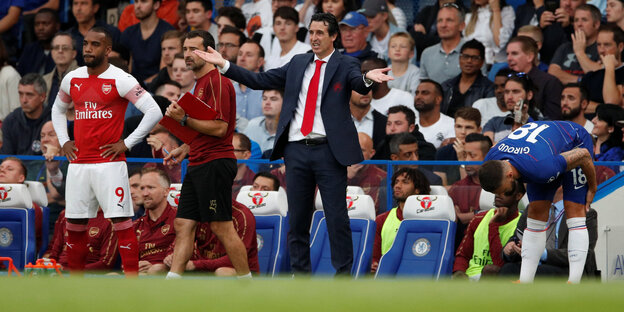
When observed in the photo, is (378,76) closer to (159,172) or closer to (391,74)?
(159,172)

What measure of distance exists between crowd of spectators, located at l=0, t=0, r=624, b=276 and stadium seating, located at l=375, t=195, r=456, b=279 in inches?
8.7

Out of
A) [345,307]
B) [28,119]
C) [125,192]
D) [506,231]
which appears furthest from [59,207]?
[345,307]

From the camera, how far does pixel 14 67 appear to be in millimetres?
15445

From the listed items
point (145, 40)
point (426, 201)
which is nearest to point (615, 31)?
point (426, 201)

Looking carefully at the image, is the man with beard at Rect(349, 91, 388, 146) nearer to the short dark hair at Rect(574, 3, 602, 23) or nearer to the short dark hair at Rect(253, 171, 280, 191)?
the short dark hair at Rect(253, 171, 280, 191)

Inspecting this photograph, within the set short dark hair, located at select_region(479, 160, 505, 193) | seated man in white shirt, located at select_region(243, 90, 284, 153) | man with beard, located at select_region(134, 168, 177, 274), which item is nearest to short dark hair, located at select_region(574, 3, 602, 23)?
seated man in white shirt, located at select_region(243, 90, 284, 153)

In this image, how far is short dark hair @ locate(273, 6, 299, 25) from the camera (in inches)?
Result: 520

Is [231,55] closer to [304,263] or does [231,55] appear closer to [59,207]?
[59,207]

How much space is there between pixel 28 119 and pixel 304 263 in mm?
6403

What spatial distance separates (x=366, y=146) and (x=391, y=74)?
2091 millimetres

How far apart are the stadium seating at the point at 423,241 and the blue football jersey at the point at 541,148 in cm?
206

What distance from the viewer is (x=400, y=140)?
35.1 ft

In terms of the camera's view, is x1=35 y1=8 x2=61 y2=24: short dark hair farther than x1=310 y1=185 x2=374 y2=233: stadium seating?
Yes

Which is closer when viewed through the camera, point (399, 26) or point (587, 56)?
point (587, 56)
